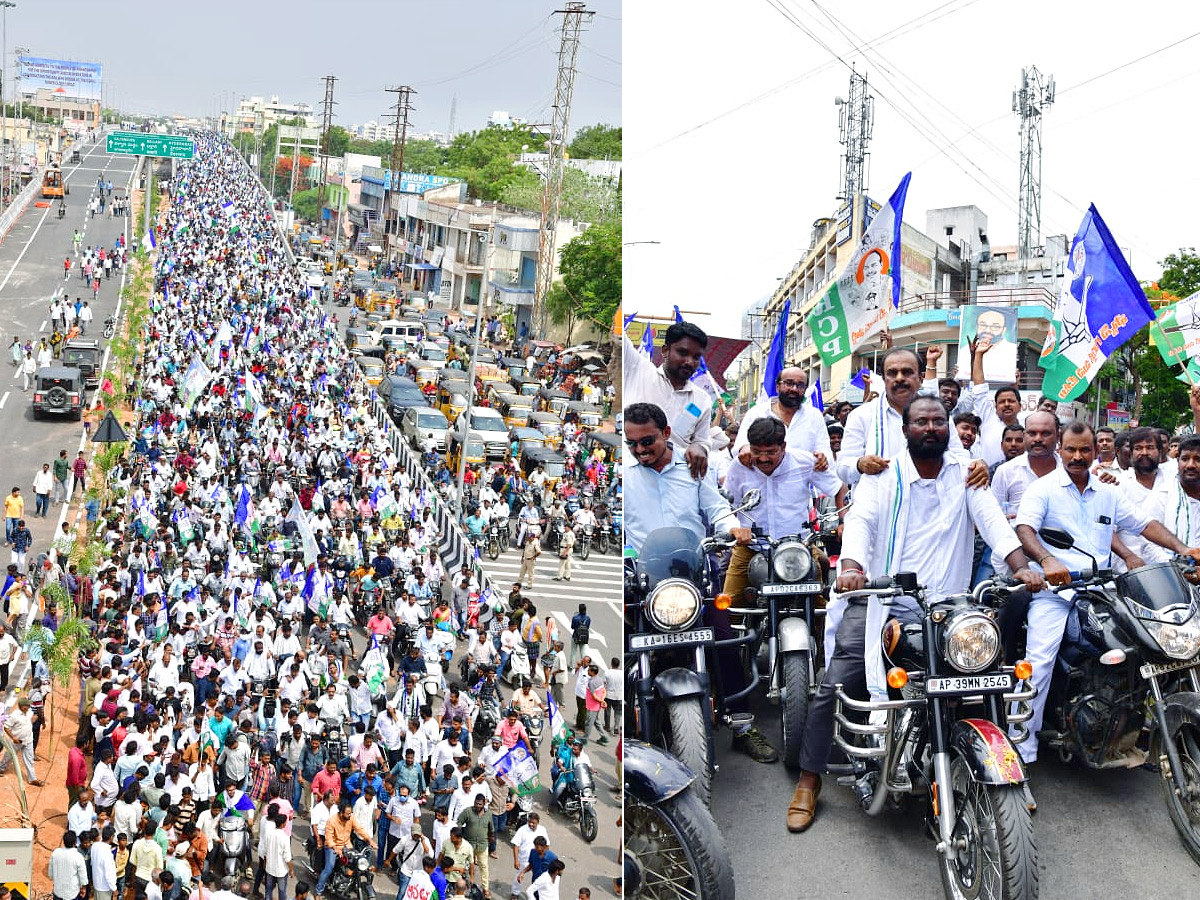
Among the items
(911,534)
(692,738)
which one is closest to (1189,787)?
(911,534)

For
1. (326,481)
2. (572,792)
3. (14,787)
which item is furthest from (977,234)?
(14,787)

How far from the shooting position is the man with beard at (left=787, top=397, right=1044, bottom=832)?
426 cm

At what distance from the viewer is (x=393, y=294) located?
54406mm

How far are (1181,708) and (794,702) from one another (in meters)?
1.34

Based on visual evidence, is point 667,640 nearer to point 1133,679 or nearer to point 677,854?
point 677,854

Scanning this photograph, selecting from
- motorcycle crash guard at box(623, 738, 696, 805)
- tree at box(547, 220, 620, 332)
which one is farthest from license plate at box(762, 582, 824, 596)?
tree at box(547, 220, 620, 332)

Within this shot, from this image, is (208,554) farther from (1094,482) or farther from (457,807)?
(1094,482)

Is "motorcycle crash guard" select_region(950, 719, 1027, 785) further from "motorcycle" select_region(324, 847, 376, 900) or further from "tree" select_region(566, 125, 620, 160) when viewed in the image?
"tree" select_region(566, 125, 620, 160)

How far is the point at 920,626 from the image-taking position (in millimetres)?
4090

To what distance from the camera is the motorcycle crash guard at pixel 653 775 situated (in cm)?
335

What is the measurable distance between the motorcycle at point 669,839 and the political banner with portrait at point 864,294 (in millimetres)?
5320

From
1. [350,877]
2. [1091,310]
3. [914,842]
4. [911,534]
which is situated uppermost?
[1091,310]

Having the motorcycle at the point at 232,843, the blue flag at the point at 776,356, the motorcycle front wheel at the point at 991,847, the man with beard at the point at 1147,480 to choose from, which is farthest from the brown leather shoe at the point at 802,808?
the motorcycle at the point at 232,843

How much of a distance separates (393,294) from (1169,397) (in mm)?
44755
